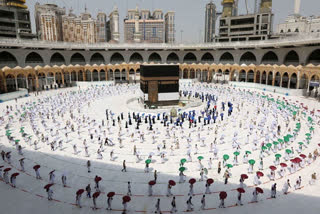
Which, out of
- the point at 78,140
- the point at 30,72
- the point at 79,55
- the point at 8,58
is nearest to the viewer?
the point at 78,140

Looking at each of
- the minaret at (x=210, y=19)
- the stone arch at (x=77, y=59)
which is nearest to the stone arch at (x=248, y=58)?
the stone arch at (x=77, y=59)

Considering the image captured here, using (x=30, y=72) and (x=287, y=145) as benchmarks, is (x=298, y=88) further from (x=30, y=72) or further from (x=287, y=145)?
(x=30, y=72)

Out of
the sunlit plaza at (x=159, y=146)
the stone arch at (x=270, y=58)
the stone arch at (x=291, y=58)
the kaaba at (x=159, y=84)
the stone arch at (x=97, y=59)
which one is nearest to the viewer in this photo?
the sunlit plaza at (x=159, y=146)

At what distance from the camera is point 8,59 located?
47.1 meters

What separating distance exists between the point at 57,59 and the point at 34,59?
5.75 meters

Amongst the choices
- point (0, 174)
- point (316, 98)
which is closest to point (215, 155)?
point (0, 174)

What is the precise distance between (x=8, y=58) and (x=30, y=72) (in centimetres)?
815

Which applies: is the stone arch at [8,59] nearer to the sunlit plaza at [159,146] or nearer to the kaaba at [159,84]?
the sunlit plaza at [159,146]

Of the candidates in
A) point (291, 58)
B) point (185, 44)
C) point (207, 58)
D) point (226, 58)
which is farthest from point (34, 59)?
point (291, 58)

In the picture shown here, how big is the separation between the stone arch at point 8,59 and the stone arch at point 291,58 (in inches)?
2408

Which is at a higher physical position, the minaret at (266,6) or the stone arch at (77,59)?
the minaret at (266,6)

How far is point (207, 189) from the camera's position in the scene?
1262 cm

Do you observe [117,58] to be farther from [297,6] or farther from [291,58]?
[297,6]

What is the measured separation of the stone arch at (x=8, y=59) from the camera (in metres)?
46.2
